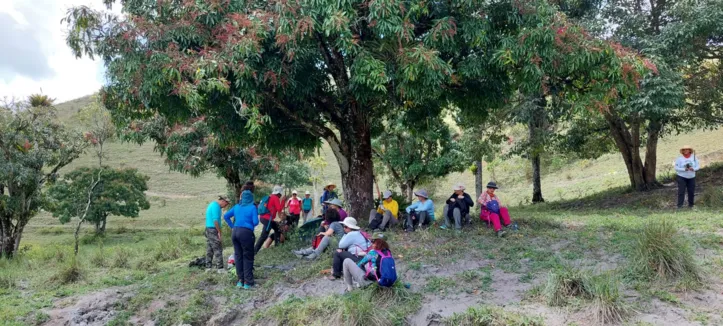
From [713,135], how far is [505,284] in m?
33.6

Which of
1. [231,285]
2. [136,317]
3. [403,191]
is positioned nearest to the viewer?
[136,317]

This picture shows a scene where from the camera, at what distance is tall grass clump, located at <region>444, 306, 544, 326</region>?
5.25 m

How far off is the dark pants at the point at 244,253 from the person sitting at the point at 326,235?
1.36m

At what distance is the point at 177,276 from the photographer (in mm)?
9023

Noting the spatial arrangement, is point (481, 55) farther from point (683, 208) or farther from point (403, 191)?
point (403, 191)

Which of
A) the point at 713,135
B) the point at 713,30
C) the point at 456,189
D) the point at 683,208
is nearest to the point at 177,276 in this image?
the point at 456,189

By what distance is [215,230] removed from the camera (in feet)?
30.1

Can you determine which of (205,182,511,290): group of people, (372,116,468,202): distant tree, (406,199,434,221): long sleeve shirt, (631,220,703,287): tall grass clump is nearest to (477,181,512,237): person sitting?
(205,182,511,290): group of people

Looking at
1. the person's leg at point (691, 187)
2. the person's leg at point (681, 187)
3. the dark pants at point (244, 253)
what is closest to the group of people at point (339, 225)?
the dark pants at point (244, 253)

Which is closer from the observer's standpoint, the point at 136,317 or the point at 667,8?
the point at 136,317

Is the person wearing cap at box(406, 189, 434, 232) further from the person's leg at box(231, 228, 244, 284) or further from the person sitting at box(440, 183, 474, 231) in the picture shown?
the person's leg at box(231, 228, 244, 284)

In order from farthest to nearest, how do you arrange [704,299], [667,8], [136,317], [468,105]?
1. [667,8]
2. [468,105]
3. [136,317]
4. [704,299]

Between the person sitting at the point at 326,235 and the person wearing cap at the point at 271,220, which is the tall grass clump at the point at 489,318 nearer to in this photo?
the person sitting at the point at 326,235

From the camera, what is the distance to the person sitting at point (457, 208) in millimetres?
9812
